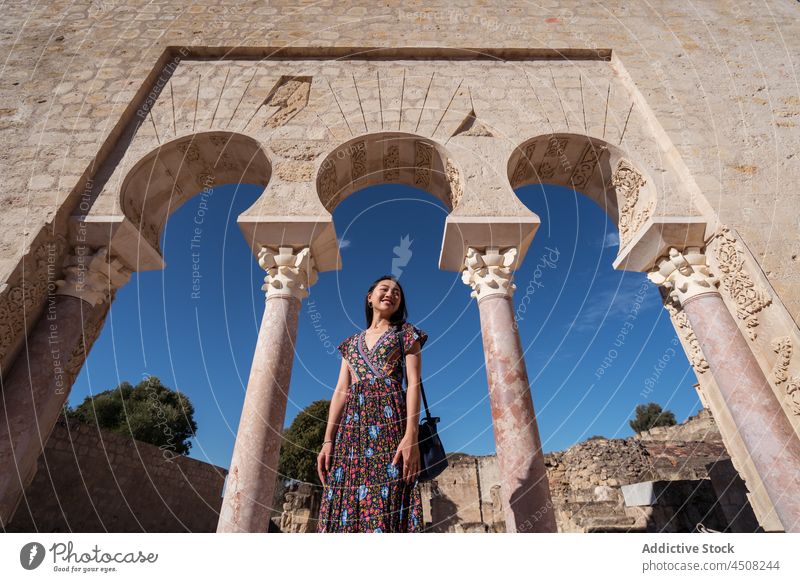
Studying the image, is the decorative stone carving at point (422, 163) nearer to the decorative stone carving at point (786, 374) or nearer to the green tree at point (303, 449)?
the decorative stone carving at point (786, 374)

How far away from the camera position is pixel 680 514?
8516 millimetres

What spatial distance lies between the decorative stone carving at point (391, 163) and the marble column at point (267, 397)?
6.54ft

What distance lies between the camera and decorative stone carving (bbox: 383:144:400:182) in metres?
6.02

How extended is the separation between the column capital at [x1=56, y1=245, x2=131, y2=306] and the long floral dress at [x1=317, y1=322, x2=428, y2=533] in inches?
149

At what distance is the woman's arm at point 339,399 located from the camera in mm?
3216

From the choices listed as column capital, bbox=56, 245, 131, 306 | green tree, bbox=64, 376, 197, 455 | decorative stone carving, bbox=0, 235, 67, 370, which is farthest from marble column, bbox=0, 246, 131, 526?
green tree, bbox=64, 376, 197, 455

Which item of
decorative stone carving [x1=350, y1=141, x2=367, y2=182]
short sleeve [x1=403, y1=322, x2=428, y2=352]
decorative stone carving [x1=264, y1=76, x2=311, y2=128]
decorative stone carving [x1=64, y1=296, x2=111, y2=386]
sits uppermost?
decorative stone carving [x1=264, y1=76, x2=311, y2=128]

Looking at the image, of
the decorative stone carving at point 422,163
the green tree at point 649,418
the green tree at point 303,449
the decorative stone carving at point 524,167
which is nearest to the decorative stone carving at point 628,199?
the decorative stone carving at point 524,167

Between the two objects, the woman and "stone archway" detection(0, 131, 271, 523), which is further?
"stone archway" detection(0, 131, 271, 523)

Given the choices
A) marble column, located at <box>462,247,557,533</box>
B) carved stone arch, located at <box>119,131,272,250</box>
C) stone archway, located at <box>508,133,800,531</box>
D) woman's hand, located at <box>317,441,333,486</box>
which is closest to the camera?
woman's hand, located at <box>317,441,333,486</box>

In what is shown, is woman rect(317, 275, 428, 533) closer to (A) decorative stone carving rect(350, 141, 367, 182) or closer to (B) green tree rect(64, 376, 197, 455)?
(A) decorative stone carving rect(350, 141, 367, 182)

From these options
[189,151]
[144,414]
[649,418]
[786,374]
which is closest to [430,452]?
[786,374]
